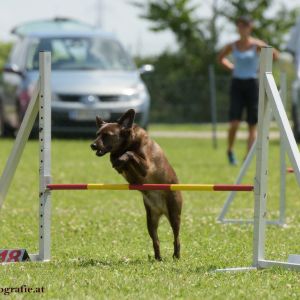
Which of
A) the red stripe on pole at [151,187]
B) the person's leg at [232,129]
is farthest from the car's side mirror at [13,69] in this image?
the red stripe on pole at [151,187]

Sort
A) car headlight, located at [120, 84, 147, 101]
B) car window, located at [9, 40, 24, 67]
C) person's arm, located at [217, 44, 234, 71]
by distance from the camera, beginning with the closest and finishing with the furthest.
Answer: person's arm, located at [217, 44, 234, 71] → car headlight, located at [120, 84, 147, 101] → car window, located at [9, 40, 24, 67]

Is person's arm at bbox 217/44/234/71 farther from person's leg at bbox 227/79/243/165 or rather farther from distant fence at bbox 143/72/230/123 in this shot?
distant fence at bbox 143/72/230/123

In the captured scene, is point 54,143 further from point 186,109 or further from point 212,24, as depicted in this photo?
point 212,24

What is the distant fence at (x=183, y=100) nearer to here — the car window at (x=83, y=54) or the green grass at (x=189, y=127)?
the green grass at (x=189, y=127)

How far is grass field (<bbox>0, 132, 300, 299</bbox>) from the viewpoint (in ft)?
19.8

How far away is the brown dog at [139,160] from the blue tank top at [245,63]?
7.52 m

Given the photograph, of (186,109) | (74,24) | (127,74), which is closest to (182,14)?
(186,109)

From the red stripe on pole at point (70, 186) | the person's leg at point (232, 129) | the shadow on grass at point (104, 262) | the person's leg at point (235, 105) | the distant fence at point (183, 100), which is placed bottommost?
the distant fence at point (183, 100)

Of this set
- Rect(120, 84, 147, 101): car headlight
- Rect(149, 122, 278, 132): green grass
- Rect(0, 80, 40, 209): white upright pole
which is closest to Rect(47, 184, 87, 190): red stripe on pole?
Rect(0, 80, 40, 209): white upright pole

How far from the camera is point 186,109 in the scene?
2997 centimetres

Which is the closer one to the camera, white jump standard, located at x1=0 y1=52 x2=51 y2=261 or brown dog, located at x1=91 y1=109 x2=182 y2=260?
brown dog, located at x1=91 y1=109 x2=182 y2=260

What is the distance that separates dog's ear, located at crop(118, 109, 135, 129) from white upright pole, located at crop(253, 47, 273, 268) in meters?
0.80

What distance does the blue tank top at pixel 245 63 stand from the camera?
14711mm

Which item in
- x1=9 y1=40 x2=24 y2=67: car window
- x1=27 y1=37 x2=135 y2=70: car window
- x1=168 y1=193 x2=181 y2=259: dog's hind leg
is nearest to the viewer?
x1=168 y1=193 x2=181 y2=259: dog's hind leg
